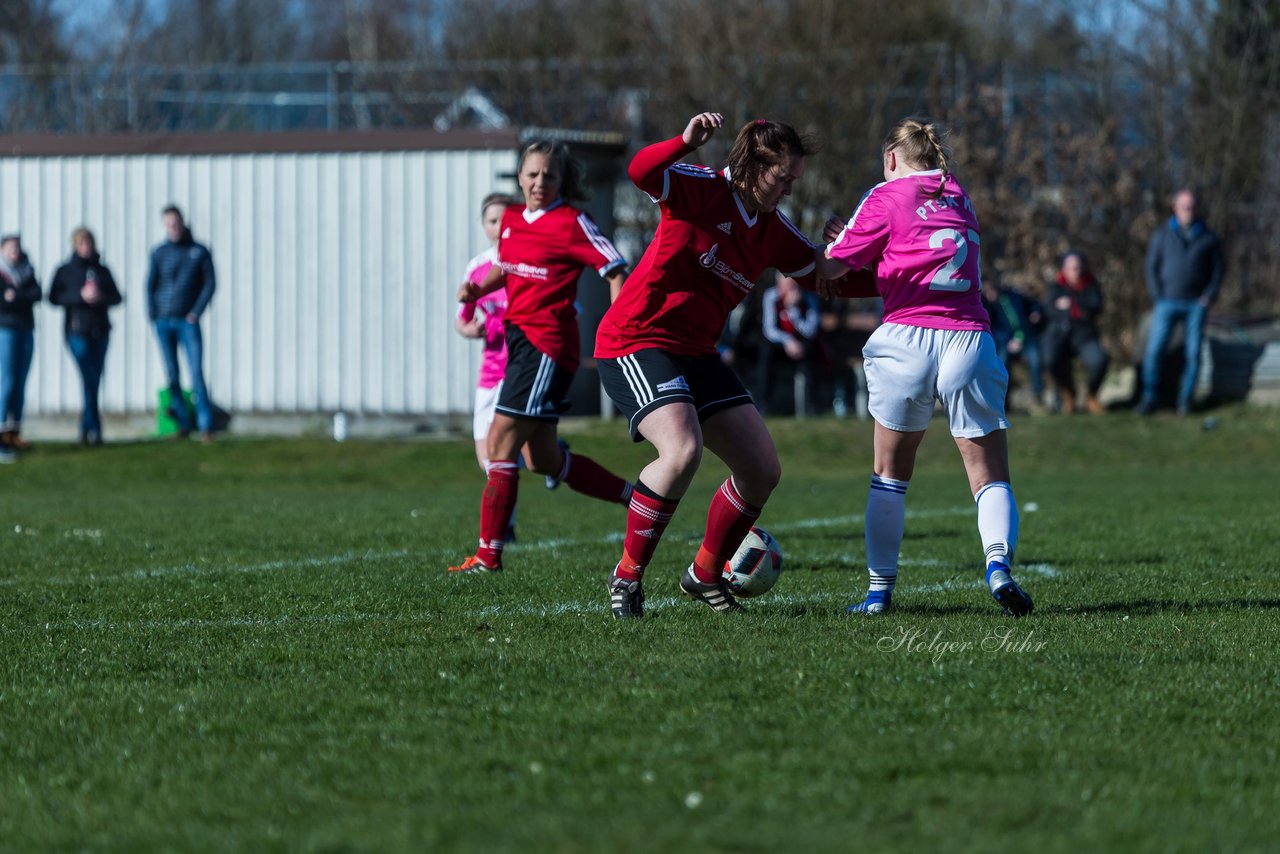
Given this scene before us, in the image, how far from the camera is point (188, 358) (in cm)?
1777

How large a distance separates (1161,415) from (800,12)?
8276mm

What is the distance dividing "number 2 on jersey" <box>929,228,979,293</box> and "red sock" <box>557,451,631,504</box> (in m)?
3.08

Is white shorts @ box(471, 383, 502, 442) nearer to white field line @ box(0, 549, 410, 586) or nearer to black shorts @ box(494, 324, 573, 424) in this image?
white field line @ box(0, 549, 410, 586)

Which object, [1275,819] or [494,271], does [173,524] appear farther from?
[1275,819]

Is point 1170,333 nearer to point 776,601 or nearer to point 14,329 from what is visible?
point 14,329

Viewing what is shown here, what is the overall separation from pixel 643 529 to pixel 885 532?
933mm

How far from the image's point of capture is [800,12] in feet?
78.0

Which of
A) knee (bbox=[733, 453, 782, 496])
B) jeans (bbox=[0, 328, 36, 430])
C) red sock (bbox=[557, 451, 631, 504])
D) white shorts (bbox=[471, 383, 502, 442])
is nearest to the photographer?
knee (bbox=[733, 453, 782, 496])

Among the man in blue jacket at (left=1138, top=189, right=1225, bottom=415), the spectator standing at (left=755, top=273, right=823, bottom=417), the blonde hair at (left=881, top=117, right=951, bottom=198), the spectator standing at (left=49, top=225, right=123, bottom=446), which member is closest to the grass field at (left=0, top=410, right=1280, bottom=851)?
the blonde hair at (left=881, top=117, right=951, bottom=198)

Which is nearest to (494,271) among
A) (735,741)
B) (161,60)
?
(735,741)

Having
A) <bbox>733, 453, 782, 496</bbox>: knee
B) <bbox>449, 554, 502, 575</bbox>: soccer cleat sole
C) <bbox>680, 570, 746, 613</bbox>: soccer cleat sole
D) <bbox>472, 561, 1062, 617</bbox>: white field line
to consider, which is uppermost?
<bbox>733, 453, 782, 496</bbox>: knee

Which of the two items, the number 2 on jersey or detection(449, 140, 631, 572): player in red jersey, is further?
detection(449, 140, 631, 572): player in red jersey

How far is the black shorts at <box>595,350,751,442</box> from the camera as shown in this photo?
6.35m

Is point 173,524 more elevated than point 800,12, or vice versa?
point 800,12
